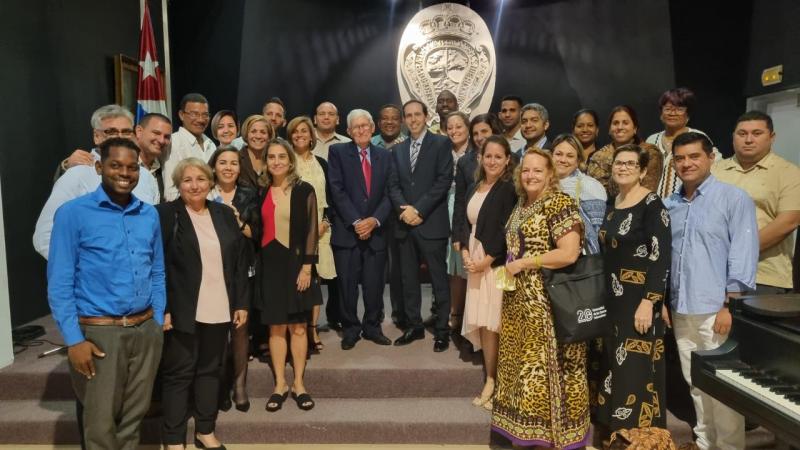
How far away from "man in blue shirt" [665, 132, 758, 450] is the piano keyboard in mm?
715

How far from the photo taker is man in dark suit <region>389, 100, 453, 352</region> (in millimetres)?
3607

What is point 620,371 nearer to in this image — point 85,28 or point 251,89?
point 251,89

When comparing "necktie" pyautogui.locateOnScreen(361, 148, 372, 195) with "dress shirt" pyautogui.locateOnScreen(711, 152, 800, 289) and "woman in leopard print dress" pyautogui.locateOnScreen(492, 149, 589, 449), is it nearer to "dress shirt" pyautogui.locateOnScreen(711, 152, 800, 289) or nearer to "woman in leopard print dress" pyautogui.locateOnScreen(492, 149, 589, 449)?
"woman in leopard print dress" pyautogui.locateOnScreen(492, 149, 589, 449)

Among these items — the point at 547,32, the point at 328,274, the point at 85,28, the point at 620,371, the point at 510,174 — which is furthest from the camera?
the point at 547,32

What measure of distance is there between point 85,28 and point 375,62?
2827 millimetres

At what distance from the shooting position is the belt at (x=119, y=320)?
2.22 m

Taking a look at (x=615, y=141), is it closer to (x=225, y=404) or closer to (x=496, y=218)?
(x=496, y=218)

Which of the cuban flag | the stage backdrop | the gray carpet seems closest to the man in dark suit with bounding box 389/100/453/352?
the gray carpet

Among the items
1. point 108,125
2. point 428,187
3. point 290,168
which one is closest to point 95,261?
point 108,125

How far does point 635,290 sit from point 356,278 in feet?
6.03

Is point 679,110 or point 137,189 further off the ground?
point 679,110

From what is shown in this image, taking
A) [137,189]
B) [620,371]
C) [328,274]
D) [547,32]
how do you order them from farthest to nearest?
[547,32] → [328,274] → [137,189] → [620,371]

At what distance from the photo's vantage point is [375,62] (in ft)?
18.7

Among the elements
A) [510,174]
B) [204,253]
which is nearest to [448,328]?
[510,174]
